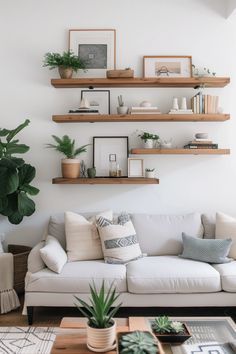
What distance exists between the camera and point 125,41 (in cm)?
377

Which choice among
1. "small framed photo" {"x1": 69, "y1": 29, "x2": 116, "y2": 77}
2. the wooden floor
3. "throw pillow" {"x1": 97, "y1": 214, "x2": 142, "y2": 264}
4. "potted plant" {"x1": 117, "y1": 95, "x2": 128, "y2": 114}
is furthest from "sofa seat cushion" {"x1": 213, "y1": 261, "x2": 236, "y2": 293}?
"small framed photo" {"x1": 69, "y1": 29, "x2": 116, "y2": 77}

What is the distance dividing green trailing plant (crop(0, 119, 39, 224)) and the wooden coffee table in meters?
1.46

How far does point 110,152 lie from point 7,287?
161 centimetres

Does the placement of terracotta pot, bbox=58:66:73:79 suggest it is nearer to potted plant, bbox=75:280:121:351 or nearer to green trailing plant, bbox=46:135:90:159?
green trailing plant, bbox=46:135:90:159

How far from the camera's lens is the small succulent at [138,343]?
168 cm

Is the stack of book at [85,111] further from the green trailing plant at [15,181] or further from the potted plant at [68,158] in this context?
the green trailing plant at [15,181]

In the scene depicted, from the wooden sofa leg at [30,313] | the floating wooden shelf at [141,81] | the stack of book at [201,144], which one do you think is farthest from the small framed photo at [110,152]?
the wooden sofa leg at [30,313]

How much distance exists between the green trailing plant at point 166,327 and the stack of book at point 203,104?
88.0 inches

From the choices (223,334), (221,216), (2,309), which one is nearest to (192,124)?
(221,216)

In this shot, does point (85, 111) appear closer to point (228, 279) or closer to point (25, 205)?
point (25, 205)

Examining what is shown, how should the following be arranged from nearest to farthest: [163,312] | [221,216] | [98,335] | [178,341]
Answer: [98,335] → [178,341] → [163,312] → [221,216]

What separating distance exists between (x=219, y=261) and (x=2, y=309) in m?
1.87

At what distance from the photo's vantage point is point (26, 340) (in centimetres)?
263

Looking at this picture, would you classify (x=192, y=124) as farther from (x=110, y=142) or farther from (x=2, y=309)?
(x=2, y=309)
